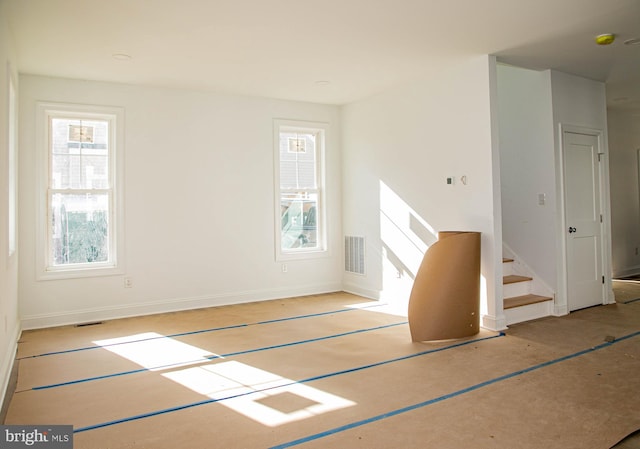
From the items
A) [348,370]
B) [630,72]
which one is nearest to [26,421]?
[348,370]

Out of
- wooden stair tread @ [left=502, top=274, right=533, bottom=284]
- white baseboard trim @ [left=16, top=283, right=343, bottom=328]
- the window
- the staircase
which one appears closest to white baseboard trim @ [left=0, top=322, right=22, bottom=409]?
white baseboard trim @ [left=16, top=283, right=343, bottom=328]

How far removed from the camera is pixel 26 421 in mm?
2686

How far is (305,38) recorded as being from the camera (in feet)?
13.2

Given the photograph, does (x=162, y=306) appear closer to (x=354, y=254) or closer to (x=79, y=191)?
(x=79, y=191)

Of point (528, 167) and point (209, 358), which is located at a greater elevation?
point (528, 167)

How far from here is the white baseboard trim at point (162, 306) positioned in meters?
4.98

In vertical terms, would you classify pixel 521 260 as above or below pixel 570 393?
above

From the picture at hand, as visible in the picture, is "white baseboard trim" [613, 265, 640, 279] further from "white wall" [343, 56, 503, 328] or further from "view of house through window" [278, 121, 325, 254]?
"view of house through window" [278, 121, 325, 254]

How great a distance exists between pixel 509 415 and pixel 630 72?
457cm

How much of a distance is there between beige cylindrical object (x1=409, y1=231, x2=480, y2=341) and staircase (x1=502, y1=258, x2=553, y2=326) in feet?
2.25

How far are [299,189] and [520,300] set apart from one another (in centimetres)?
331

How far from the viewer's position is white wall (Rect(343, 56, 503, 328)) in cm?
455

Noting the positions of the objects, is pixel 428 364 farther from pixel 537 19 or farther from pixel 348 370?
pixel 537 19

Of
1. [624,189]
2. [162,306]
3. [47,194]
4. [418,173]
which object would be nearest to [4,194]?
[47,194]
